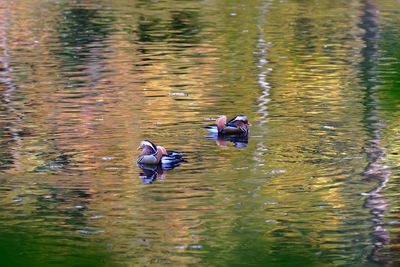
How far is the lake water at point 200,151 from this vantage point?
10688 millimetres

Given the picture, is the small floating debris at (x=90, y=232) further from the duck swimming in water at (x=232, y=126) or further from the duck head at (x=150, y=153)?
Result: the duck swimming in water at (x=232, y=126)

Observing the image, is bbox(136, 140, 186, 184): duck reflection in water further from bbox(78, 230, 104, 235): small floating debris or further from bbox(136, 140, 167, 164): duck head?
bbox(78, 230, 104, 235): small floating debris

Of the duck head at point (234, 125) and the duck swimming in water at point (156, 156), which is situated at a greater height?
the duck swimming in water at point (156, 156)

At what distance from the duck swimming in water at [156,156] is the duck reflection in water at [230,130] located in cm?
154

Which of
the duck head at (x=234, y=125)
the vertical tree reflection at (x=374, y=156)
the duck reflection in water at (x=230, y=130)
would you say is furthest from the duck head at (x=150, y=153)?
the vertical tree reflection at (x=374, y=156)

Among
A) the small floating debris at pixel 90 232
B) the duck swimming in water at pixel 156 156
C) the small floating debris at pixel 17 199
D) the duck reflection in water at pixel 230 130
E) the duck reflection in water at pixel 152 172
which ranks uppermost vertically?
the small floating debris at pixel 90 232

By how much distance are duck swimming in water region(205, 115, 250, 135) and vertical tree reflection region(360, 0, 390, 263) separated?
1.52 m

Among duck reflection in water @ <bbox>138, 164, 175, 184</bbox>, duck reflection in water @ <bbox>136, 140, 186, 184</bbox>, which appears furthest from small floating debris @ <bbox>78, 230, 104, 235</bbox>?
duck reflection in water @ <bbox>136, 140, 186, 184</bbox>

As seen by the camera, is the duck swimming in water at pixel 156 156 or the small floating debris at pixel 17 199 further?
the duck swimming in water at pixel 156 156

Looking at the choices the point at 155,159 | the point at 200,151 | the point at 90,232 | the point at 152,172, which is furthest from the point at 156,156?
the point at 90,232

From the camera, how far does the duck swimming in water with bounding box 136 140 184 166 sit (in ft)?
44.8

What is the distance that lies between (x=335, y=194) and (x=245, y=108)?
5.49m

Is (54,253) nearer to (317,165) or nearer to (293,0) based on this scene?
(317,165)

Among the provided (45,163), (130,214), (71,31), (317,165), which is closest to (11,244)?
(130,214)
